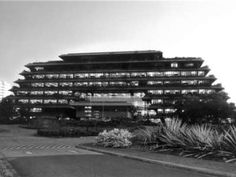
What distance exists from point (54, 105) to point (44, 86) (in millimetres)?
9019

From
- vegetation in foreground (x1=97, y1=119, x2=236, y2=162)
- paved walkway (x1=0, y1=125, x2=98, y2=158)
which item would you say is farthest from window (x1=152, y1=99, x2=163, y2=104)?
vegetation in foreground (x1=97, y1=119, x2=236, y2=162)

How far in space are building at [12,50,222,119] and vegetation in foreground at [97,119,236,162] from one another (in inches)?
3147

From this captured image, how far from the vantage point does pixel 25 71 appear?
12125 centimetres

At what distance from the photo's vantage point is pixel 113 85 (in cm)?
11050

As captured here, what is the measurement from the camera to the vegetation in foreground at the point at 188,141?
14602 millimetres

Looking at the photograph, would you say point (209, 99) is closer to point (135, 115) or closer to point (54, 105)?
point (135, 115)

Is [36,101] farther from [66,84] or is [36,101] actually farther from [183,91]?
[183,91]

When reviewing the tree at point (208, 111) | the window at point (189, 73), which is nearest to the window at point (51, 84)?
the window at point (189, 73)

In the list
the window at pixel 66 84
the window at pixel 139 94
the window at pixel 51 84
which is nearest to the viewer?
the window at pixel 139 94

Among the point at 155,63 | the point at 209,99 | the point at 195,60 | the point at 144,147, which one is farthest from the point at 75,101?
the point at 144,147

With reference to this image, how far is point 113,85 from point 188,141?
94.3m

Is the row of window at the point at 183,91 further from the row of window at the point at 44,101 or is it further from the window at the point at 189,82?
the row of window at the point at 44,101

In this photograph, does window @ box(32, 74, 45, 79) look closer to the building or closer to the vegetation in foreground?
Result: the building

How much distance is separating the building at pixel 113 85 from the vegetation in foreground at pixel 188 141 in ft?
262
